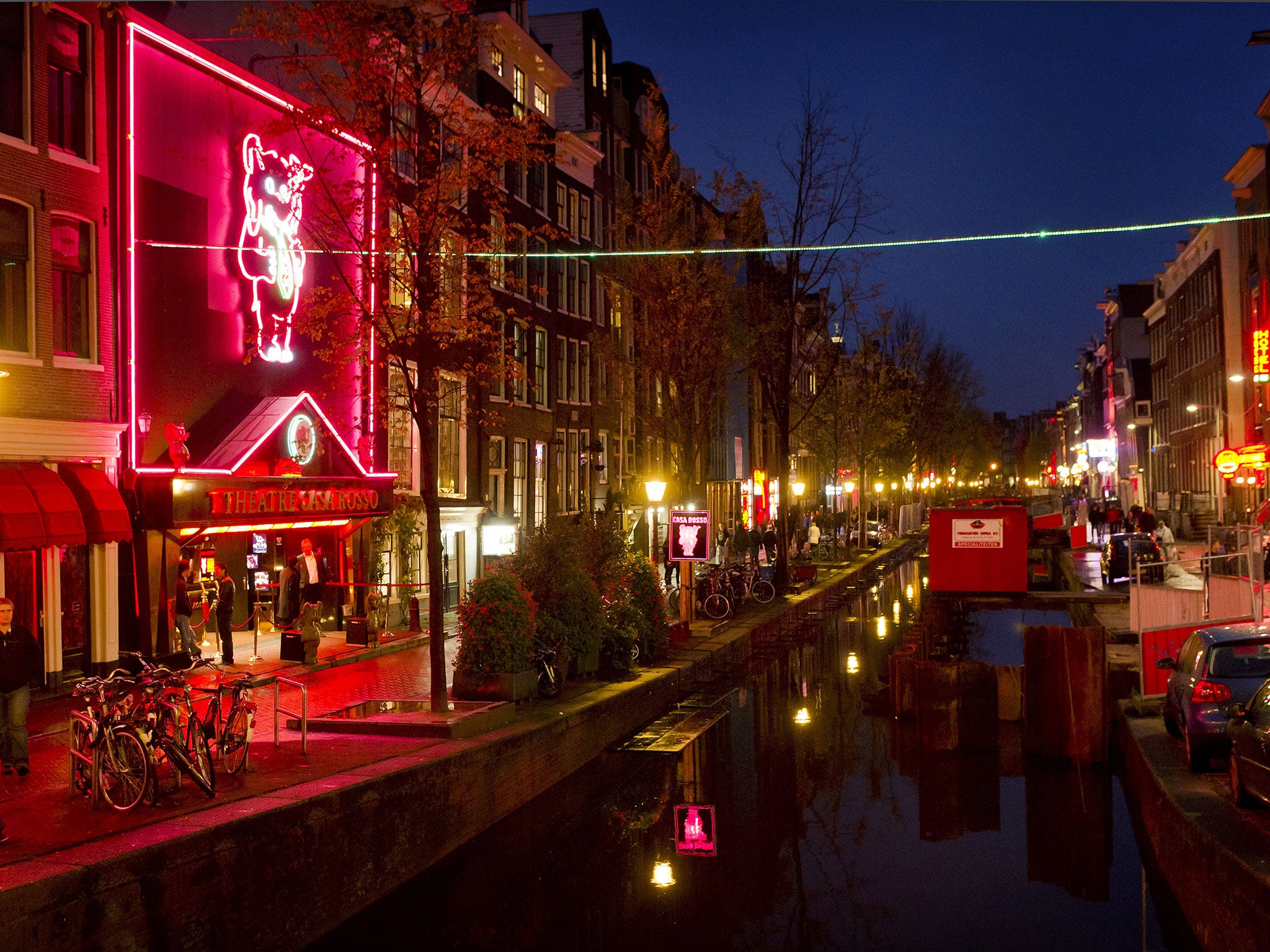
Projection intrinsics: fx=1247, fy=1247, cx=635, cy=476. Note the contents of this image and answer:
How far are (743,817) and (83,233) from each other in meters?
13.0

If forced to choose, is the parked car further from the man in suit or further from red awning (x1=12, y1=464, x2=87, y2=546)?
red awning (x1=12, y1=464, x2=87, y2=546)

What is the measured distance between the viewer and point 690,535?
26.4 metres

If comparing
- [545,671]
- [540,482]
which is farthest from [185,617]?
[540,482]

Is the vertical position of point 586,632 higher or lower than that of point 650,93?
lower

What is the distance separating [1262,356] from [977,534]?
20.2 metres

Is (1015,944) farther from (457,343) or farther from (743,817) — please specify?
(457,343)

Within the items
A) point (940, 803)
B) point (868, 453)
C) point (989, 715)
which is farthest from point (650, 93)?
point (868, 453)

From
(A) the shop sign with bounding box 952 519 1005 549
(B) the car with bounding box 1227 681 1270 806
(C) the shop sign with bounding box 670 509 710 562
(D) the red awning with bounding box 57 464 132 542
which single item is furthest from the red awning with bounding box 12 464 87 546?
(A) the shop sign with bounding box 952 519 1005 549

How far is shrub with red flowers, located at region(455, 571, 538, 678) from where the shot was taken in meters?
16.4

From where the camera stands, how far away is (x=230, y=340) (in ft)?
75.8

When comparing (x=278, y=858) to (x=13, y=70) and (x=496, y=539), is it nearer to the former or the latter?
(x=13, y=70)

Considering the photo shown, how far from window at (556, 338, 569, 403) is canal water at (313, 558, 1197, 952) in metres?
23.6

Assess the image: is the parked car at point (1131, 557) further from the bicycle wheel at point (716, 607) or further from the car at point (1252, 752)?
the car at point (1252, 752)

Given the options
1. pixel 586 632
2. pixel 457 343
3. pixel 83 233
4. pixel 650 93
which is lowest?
pixel 586 632
